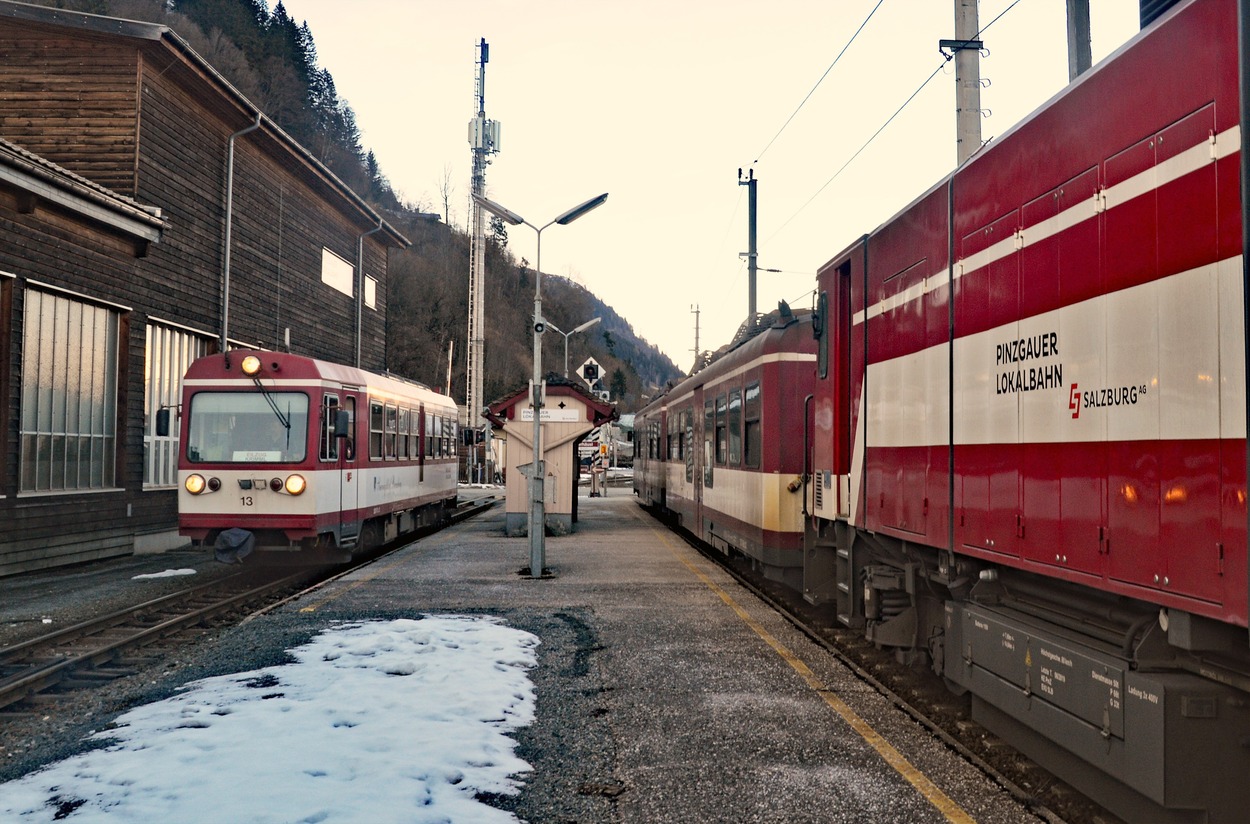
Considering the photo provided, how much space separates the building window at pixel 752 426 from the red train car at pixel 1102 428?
4746 millimetres

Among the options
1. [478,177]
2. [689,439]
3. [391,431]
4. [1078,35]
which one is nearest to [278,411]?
[391,431]

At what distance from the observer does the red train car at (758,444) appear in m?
10.5

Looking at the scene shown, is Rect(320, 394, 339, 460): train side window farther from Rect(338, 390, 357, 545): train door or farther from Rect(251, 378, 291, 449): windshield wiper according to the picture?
Rect(251, 378, 291, 449): windshield wiper

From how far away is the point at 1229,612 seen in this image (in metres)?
3.12

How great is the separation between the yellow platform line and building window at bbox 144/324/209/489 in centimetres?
1230

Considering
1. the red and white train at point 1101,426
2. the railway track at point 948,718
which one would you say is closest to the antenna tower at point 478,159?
the railway track at point 948,718

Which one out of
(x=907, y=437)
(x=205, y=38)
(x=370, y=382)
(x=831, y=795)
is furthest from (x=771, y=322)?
(x=205, y=38)

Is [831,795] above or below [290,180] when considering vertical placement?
below

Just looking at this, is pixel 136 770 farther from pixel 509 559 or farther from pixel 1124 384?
pixel 509 559

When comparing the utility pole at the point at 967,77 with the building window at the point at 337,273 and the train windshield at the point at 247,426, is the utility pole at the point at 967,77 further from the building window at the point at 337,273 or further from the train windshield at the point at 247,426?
the building window at the point at 337,273

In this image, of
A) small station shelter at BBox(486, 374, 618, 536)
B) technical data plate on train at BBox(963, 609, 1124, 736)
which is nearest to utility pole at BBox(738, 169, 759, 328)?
small station shelter at BBox(486, 374, 618, 536)

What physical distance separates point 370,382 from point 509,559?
353 cm

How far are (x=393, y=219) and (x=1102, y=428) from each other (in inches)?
3390

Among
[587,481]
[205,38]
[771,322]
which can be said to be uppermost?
[205,38]
